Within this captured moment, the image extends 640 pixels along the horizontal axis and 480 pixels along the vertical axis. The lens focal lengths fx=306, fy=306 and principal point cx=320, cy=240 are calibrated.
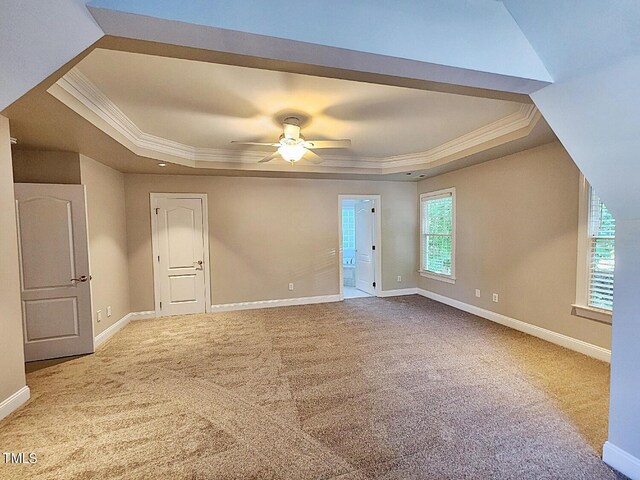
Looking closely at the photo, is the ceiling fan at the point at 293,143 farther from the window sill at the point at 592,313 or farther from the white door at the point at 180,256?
the window sill at the point at 592,313

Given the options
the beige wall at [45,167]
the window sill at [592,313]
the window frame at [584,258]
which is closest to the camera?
the window sill at [592,313]

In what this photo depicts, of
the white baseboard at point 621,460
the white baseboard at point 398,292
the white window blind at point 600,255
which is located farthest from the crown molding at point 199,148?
the white baseboard at point 621,460

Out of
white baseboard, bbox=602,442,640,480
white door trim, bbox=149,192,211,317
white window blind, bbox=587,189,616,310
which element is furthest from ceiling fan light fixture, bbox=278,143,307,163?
white baseboard, bbox=602,442,640,480

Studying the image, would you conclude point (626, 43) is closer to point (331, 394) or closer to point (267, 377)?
point (331, 394)

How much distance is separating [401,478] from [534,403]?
4.54ft

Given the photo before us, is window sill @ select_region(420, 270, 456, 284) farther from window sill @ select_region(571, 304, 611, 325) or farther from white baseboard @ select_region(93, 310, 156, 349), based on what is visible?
white baseboard @ select_region(93, 310, 156, 349)

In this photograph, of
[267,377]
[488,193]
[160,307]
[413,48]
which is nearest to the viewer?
[413,48]

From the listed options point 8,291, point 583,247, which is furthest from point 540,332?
point 8,291

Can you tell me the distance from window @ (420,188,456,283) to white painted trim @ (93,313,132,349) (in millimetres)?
5200

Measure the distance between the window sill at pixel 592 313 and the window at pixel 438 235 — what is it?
6.51 feet

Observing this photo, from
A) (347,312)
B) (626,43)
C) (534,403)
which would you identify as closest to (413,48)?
(626,43)

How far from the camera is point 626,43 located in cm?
124

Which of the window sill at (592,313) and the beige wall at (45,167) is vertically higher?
the beige wall at (45,167)

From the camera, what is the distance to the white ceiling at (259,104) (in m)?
2.27
